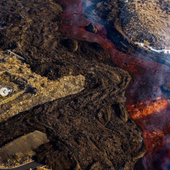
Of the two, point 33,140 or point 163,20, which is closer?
point 33,140

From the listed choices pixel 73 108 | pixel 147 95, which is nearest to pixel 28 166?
pixel 73 108

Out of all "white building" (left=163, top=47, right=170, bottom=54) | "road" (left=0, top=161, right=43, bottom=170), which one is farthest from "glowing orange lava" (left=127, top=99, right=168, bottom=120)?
"road" (left=0, top=161, right=43, bottom=170)

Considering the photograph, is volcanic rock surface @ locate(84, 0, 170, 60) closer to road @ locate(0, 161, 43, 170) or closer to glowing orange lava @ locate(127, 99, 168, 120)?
glowing orange lava @ locate(127, 99, 168, 120)

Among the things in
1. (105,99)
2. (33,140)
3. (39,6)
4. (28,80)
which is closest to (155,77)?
(105,99)

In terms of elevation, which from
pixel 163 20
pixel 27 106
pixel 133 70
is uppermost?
pixel 163 20

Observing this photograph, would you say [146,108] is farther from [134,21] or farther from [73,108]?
[134,21]

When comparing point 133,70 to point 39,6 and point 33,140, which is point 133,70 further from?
point 39,6
